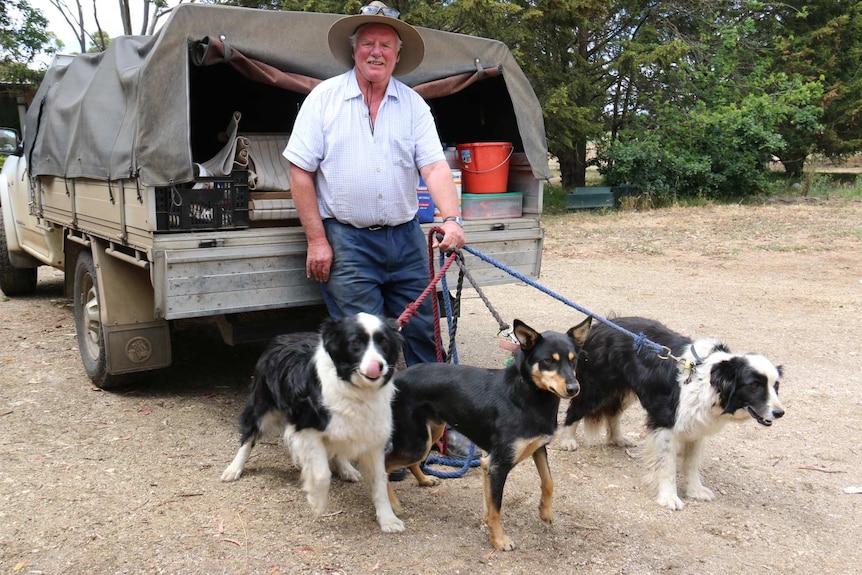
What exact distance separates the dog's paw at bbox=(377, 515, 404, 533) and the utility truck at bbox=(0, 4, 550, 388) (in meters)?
1.54

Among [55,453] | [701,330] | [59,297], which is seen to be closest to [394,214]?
[55,453]

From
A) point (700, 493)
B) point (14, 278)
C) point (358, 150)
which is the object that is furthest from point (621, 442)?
point (14, 278)

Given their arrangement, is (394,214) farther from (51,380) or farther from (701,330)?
(701,330)

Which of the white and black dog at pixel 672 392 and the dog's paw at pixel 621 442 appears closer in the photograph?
the white and black dog at pixel 672 392

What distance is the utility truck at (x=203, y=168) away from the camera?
13.8 feet

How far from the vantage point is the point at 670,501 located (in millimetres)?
3838

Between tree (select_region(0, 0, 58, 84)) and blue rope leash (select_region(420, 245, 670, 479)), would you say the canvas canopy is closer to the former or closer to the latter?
blue rope leash (select_region(420, 245, 670, 479))

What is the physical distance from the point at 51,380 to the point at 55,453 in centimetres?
158

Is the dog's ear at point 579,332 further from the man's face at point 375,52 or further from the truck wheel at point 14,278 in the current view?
the truck wheel at point 14,278

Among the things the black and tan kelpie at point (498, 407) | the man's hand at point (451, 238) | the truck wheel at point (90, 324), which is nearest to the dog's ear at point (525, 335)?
the black and tan kelpie at point (498, 407)

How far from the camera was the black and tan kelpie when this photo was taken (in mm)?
3293

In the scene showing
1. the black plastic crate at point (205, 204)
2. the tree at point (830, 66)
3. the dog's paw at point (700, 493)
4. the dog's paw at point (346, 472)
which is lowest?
the dog's paw at point (700, 493)

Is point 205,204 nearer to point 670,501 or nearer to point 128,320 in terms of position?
point 128,320

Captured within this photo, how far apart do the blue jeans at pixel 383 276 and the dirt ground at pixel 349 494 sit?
864 millimetres
